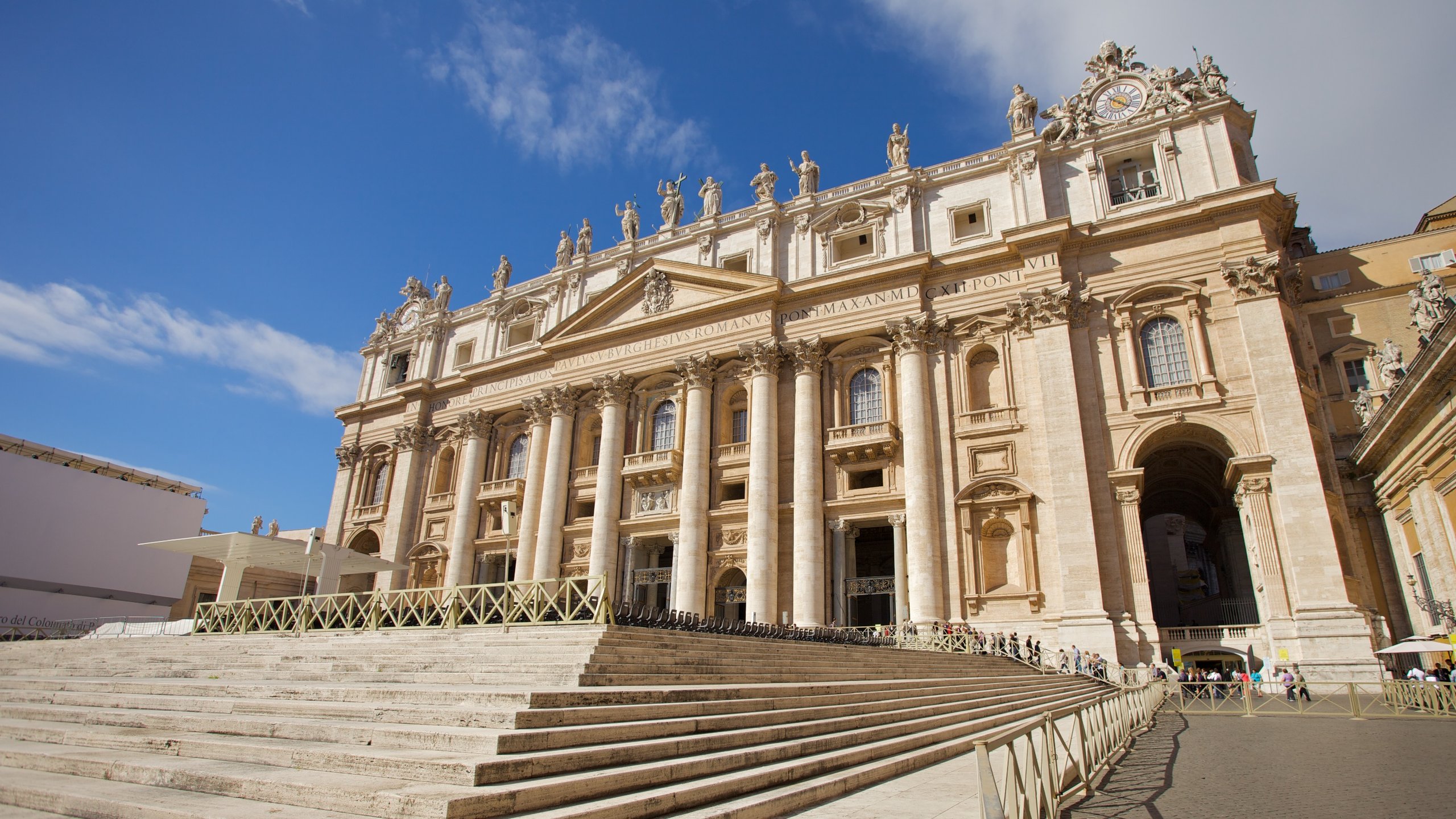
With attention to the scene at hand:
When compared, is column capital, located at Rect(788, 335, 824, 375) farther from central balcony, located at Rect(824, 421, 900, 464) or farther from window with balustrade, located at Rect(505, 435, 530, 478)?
window with balustrade, located at Rect(505, 435, 530, 478)

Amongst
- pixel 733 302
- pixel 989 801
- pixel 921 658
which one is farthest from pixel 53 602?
pixel 989 801

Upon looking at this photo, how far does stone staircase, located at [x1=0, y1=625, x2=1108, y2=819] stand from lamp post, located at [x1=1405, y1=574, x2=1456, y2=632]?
47.9 ft

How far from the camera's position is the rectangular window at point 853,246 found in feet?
105

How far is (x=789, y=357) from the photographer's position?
98.7 ft

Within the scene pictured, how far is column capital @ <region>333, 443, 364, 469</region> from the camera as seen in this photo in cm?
4256

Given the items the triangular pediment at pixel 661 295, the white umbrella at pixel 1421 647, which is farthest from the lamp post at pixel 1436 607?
the triangular pediment at pixel 661 295

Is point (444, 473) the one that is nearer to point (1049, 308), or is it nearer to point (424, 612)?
point (424, 612)

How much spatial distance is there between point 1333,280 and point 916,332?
1757 centimetres

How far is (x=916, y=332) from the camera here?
91.4 feet

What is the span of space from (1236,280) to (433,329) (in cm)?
3745

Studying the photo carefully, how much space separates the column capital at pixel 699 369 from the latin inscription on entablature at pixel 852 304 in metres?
3.19

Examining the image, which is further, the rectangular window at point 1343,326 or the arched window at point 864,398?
the rectangular window at point 1343,326

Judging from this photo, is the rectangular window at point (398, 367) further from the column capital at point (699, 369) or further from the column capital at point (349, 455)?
the column capital at point (699, 369)

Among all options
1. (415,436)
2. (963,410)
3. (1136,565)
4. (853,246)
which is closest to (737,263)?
(853,246)
